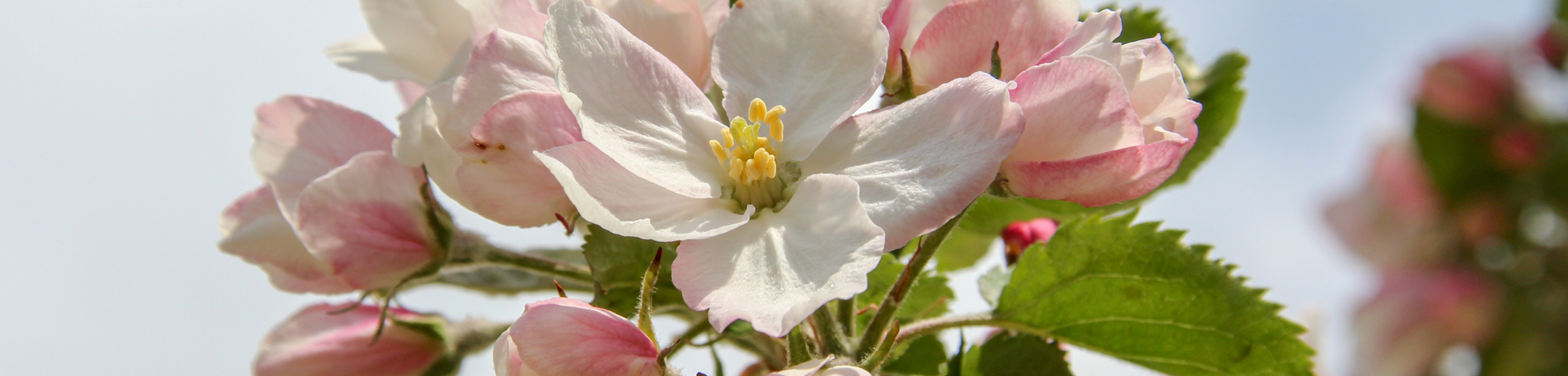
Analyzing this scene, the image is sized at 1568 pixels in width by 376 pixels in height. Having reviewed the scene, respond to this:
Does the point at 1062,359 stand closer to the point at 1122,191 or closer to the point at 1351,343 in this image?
the point at 1122,191

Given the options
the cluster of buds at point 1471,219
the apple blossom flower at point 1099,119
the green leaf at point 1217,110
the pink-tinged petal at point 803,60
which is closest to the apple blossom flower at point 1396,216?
the cluster of buds at point 1471,219

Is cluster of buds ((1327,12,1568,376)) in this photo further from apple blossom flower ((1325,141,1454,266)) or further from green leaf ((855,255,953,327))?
green leaf ((855,255,953,327))

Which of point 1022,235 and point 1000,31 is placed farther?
point 1022,235

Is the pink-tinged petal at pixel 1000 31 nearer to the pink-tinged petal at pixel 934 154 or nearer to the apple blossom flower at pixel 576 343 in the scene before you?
the pink-tinged petal at pixel 934 154

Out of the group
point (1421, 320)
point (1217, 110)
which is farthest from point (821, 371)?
point (1421, 320)

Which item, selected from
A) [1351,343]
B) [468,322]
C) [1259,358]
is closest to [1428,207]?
[1351,343]

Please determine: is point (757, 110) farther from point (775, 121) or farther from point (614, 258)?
point (614, 258)
